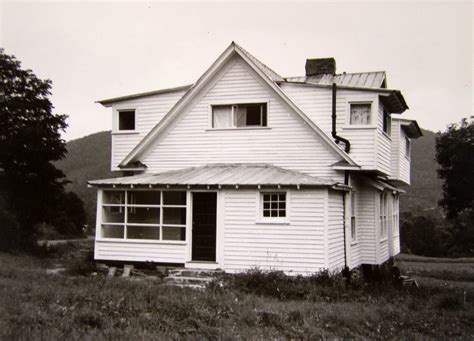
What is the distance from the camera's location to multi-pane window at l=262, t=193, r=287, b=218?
1842 cm

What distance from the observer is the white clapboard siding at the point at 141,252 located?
19.1 m

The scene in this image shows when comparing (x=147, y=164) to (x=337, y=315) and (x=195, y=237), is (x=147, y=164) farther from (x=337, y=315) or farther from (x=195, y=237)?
(x=337, y=315)

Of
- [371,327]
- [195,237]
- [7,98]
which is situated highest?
[7,98]

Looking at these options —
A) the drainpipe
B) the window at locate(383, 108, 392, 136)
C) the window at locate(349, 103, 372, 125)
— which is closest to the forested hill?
the window at locate(383, 108, 392, 136)

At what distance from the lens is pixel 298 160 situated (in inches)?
807

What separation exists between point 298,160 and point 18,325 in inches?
500

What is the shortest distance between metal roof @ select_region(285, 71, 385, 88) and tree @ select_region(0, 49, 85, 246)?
42.8 feet

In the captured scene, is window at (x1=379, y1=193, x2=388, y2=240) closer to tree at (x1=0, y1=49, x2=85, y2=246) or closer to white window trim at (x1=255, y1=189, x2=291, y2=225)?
white window trim at (x1=255, y1=189, x2=291, y2=225)

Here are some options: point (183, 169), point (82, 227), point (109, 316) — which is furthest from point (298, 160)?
point (82, 227)

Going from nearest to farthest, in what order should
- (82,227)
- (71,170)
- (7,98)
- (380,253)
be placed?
(380,253), (7,98), (82,227), (71,170)

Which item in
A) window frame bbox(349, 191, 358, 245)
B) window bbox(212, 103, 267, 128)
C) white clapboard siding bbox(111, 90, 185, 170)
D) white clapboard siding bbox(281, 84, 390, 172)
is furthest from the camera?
white clapboard siding bbox(111, 90, 185, 170)

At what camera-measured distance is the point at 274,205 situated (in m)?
18.6

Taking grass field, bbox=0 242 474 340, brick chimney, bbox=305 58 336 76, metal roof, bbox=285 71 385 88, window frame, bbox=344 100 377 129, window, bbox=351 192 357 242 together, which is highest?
brick chimney, bbox=305 58 336 76

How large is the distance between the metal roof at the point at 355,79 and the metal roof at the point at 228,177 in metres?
5.17
